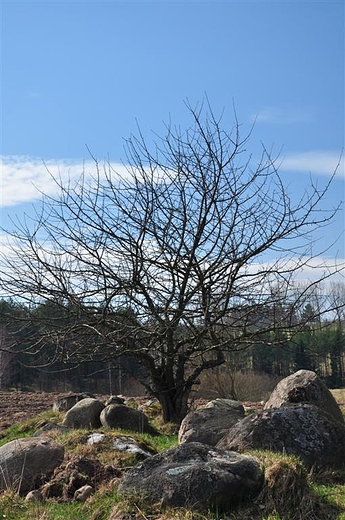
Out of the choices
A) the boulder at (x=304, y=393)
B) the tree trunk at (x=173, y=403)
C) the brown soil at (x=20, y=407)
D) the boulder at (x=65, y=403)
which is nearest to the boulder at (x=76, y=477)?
the boulder at (x=304, y=393)

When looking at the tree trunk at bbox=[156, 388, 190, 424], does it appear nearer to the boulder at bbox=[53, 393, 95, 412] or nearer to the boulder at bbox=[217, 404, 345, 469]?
the boulder at bbox=[53, 393, 95, 412]

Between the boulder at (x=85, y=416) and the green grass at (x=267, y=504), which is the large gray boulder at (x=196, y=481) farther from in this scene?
the boulder at (x=85, y=416)

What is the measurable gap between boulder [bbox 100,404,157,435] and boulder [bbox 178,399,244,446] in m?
2.05

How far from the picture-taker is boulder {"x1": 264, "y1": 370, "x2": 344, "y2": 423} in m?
9.45

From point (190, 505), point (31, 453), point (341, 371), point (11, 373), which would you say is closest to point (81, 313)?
point (31, 453)

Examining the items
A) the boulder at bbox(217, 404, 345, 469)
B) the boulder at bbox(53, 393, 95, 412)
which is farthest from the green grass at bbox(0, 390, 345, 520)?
the boulder at bbox(53, 393, 95, 412)

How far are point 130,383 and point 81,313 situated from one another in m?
25.4

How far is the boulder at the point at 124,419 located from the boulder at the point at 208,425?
6.73ft

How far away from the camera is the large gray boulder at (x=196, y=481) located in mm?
5172

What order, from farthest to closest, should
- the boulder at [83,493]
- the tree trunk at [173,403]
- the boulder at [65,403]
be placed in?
the boulder at [65,403] < the tree trunk at [173,403] < the boulder at [83,493]

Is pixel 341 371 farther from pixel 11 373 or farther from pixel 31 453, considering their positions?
pixel 31 453

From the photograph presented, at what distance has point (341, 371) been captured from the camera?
53156 mm

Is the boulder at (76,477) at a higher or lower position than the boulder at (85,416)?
lower

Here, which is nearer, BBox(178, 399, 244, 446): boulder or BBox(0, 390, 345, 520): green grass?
BBox(0, 390, 345, 520): green grass
